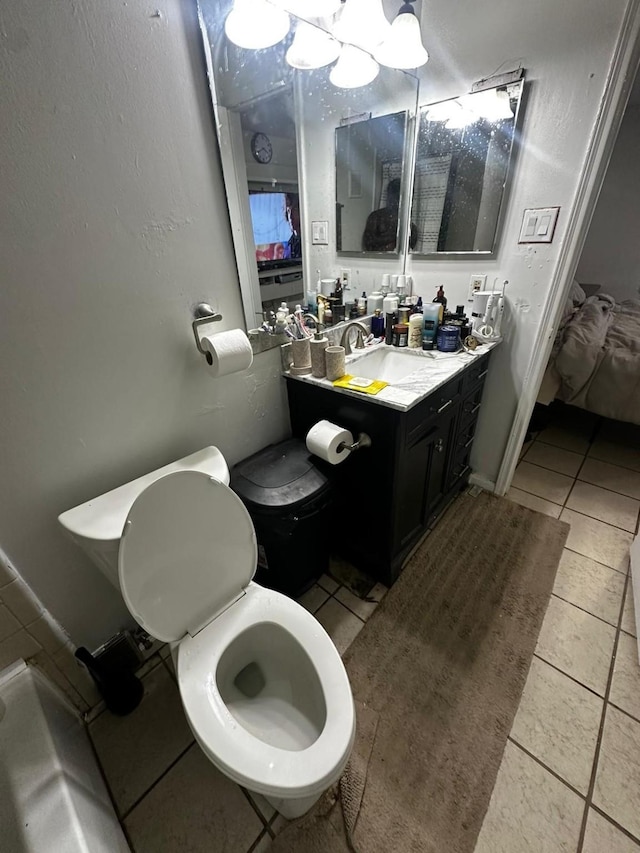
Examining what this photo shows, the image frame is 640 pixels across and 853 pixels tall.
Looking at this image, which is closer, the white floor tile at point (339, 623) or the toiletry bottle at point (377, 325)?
the white floor tile at point (339, 623)

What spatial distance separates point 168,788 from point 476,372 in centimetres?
179

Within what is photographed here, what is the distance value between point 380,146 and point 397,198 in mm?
220

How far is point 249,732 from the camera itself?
0.82 m

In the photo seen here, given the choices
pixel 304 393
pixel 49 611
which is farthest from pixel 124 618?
pixel 304 393

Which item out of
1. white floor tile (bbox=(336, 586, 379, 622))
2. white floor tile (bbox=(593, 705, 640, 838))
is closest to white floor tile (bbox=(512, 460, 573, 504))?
white floor tile (bbox=(593, 705, 640, 838))

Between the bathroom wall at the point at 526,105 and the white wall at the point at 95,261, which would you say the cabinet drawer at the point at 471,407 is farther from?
the white wall at the point at 95,261

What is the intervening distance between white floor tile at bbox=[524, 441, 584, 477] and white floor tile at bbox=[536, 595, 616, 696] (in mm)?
995

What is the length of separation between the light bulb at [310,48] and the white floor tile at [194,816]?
2.21m

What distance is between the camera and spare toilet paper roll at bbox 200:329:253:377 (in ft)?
3.34

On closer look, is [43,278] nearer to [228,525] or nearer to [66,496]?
[66,496]

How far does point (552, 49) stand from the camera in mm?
1176

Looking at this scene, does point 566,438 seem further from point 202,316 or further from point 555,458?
point 202,316

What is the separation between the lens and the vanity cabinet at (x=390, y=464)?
1.20 metres

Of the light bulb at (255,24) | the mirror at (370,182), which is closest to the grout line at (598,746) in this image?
the mirror at (370,182)
